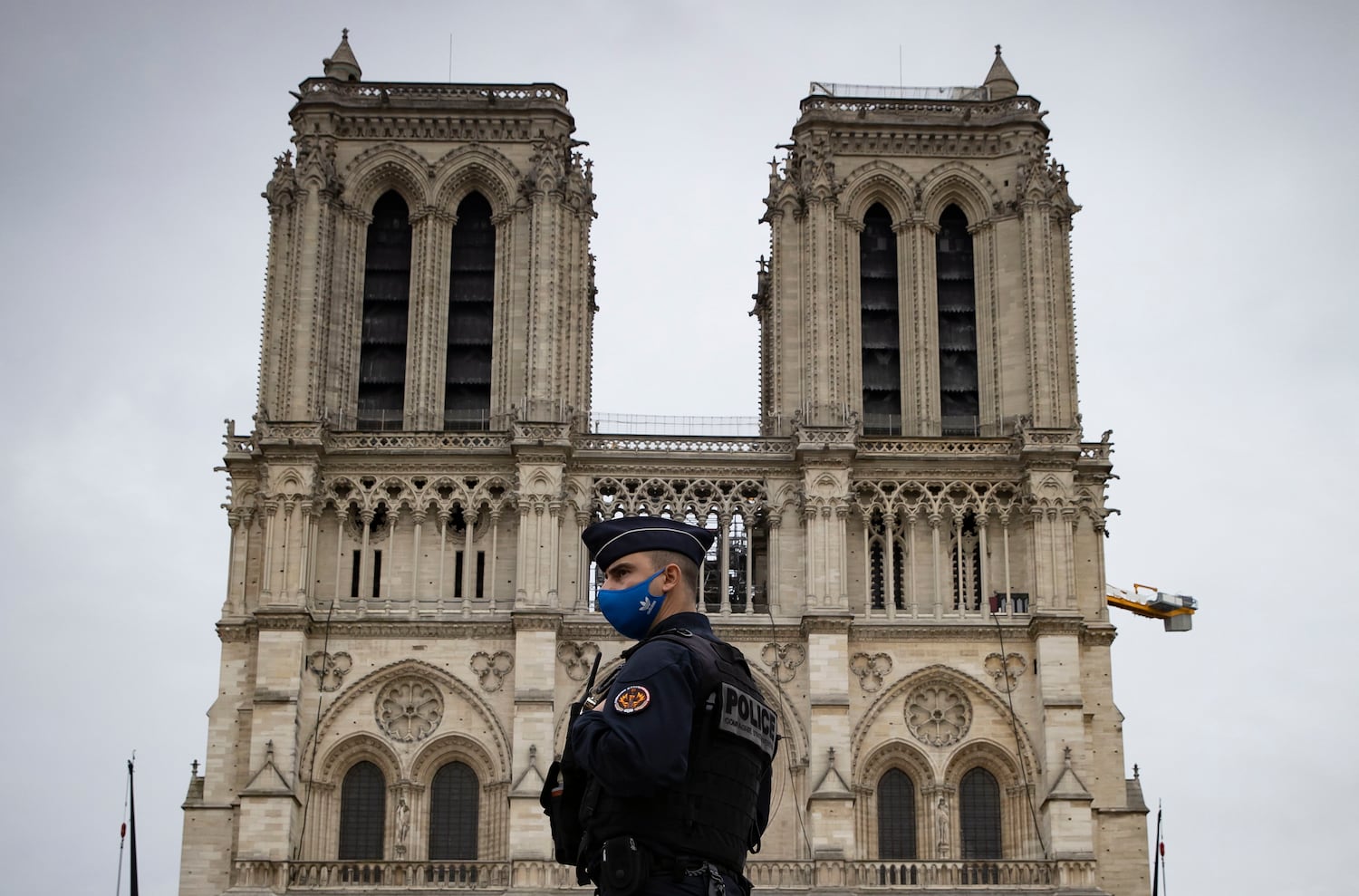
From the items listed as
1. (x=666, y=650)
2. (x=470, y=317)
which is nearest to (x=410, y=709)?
(x=470, y=317)

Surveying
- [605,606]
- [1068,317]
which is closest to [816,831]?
[1068,317]

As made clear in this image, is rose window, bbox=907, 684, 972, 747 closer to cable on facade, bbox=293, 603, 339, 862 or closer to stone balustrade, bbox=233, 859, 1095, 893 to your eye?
stone balustrade, bbox=233, 859, 1095, 893

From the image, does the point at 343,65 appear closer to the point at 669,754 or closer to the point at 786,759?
the point at 786,759

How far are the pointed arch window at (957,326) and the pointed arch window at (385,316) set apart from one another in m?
12.9

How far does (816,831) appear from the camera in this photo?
1715 inches

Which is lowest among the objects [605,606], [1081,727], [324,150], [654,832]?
[654,832]

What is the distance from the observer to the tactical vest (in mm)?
8242

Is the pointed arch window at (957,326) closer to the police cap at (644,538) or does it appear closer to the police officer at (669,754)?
the police cap at (644,538)

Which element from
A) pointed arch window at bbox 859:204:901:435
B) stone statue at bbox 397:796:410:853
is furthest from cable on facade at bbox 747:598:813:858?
stone statue at bbox 397:796:410:853

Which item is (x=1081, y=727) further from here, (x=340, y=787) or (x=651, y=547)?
(x=651, y=547)

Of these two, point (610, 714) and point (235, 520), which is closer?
point (610, 714)

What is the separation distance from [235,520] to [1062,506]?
18.8 m

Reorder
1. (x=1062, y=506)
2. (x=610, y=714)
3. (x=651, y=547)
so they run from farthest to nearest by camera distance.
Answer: (x=1062, y=506) < (x=651, y=547) < (x=610, y=714)

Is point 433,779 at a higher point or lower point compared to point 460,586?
lower
